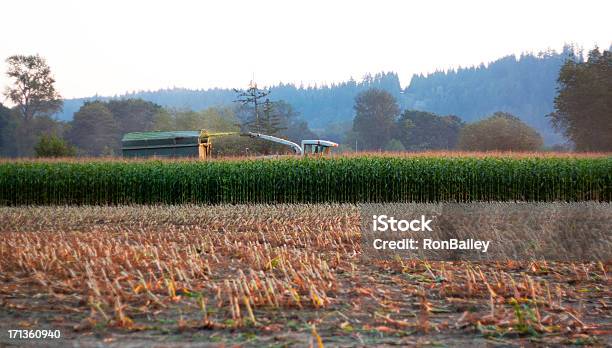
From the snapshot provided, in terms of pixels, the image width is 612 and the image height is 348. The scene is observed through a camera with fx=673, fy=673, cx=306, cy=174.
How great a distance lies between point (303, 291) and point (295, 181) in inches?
597

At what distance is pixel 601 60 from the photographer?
49.8 metres

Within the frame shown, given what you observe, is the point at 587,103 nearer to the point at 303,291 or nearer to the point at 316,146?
the point at 316,146

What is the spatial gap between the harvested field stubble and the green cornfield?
1108 centimetres

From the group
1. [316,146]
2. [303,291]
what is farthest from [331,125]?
[303,291]

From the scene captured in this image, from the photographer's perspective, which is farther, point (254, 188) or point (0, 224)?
point (254, 188)

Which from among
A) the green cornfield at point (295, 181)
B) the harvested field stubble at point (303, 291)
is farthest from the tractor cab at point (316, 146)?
the harvested field stubble at point (303, 291)

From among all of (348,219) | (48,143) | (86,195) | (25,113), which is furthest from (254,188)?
(25,113)

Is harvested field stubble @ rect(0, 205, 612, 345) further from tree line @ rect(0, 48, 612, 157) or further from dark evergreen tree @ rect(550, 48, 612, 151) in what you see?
dark evergreen tree @ rect(550, 48, 612, 151)

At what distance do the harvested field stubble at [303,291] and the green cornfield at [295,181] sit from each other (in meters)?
11.1

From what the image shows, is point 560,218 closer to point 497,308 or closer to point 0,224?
point 497,308

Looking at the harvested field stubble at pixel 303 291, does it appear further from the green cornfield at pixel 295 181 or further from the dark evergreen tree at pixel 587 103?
the dark evergreen tree at pixel 587 103

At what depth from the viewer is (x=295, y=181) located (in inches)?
862

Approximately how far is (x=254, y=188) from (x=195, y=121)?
47.7 metres

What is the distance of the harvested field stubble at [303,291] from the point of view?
18.4ft
